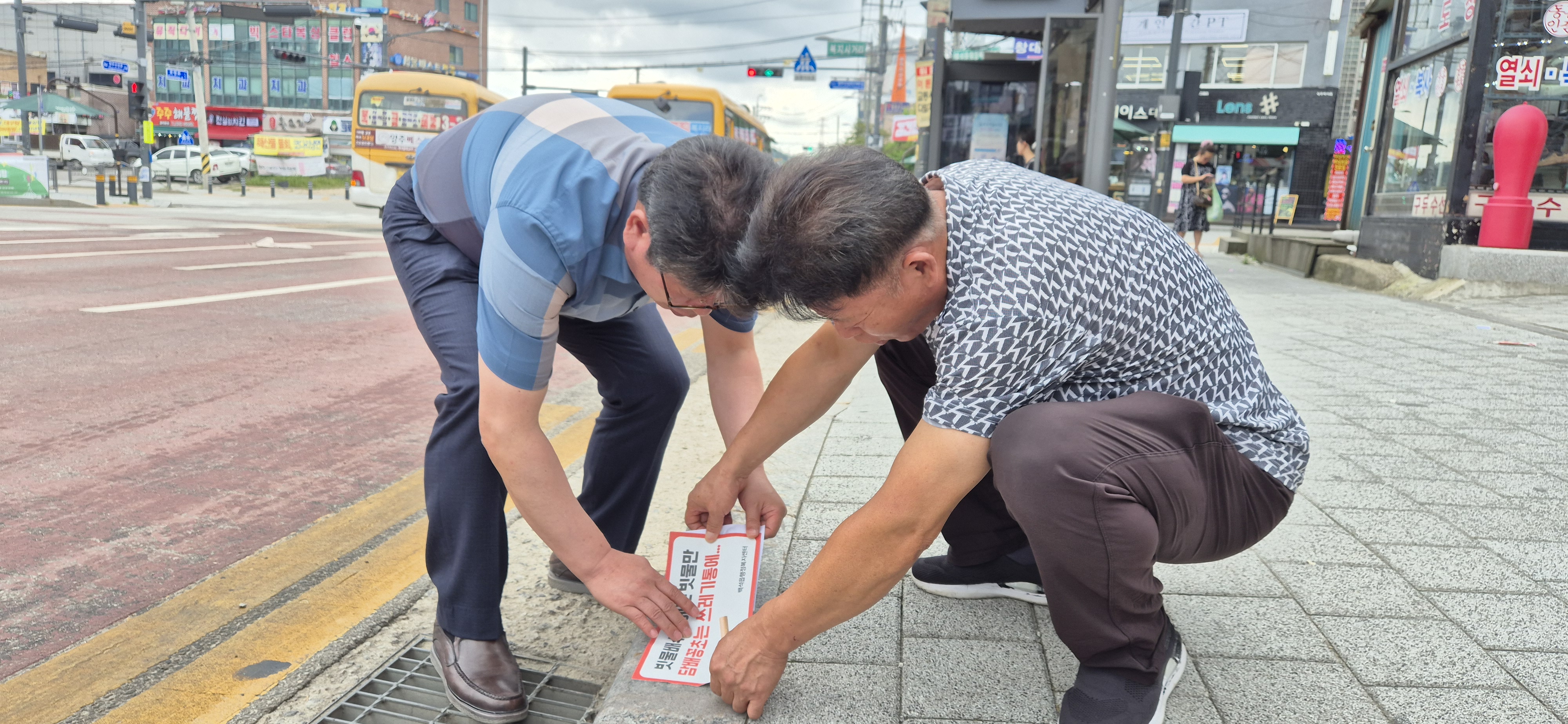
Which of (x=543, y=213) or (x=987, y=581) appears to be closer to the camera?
(x=543, y=213)

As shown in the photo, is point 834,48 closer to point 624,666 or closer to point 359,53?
point 359,53

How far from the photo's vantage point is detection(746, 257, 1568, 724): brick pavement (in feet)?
5.77

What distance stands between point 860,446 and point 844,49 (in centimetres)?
3400

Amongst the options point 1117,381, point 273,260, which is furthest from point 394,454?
point 273,260

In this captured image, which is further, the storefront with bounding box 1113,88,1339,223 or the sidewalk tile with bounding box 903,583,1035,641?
the storefront with bounding box 1113,88,1339,223

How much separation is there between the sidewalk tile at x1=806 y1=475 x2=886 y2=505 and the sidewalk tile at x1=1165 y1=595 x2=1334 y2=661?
929mm

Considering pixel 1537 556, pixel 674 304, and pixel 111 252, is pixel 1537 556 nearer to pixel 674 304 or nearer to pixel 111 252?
pixel 674 304

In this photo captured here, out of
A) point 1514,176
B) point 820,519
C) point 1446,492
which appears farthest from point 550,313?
point 1514,176

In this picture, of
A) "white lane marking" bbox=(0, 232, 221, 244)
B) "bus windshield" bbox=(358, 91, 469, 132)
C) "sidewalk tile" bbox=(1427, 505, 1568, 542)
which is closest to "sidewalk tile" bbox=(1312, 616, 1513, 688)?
"sidewalk tile" bbox=(1427, 505, 1568, 542)

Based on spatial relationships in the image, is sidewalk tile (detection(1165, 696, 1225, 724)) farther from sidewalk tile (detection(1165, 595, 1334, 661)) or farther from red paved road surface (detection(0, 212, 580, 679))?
red paved road surface (detection(0, 212, 580, 679))

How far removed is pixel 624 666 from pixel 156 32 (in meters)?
65.8

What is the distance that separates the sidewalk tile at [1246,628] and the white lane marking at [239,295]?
631cm

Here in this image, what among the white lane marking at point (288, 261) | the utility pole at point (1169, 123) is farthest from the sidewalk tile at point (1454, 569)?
the utility pole at point (1169, 123)

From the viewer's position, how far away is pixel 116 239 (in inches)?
436
